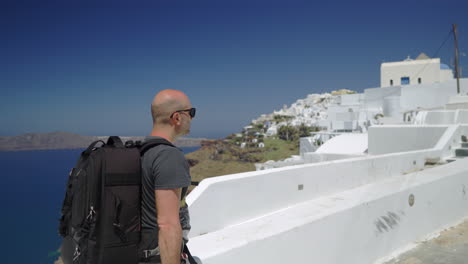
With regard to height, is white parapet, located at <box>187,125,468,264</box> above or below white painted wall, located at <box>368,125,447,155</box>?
below

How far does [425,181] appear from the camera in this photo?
4.00m

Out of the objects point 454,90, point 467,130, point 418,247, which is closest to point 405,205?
point 418,247

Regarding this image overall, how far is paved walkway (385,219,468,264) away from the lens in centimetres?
316

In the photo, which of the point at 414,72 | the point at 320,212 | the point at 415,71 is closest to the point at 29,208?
the point at 320,212

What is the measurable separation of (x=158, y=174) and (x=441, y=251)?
3241 mm

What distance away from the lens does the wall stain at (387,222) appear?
130 inches

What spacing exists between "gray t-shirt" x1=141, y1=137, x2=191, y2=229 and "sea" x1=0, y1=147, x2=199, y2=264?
25.3 feet

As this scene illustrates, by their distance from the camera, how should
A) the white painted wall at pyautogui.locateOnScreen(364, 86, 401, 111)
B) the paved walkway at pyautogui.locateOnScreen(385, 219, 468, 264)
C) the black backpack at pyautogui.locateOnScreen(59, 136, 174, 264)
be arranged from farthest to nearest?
1. the white painted wall at pyautogui.locateOnScreen(364, 86, 401, 111)
2. the paved walkway at pyautogui.locateOnScreen(385, 219, 468, 264)
3. the black backpack at pyautogui.locateOnScreen(59, 136, 174, 264)

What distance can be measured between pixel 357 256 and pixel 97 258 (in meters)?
2.42

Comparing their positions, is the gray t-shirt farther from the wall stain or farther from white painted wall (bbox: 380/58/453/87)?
white painted wall (bbox: 380/58/453/87)

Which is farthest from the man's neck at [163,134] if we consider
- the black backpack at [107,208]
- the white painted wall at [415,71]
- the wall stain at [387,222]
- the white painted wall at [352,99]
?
the white painted wall at [415,71]

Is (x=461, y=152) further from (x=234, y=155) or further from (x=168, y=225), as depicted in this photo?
(x=234, y=155)

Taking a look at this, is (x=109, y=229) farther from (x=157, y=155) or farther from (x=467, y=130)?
(x=467, y=130)

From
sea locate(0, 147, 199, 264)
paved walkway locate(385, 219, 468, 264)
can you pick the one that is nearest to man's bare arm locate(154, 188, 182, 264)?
paved walkway locate(385, 219, 468, 264)
